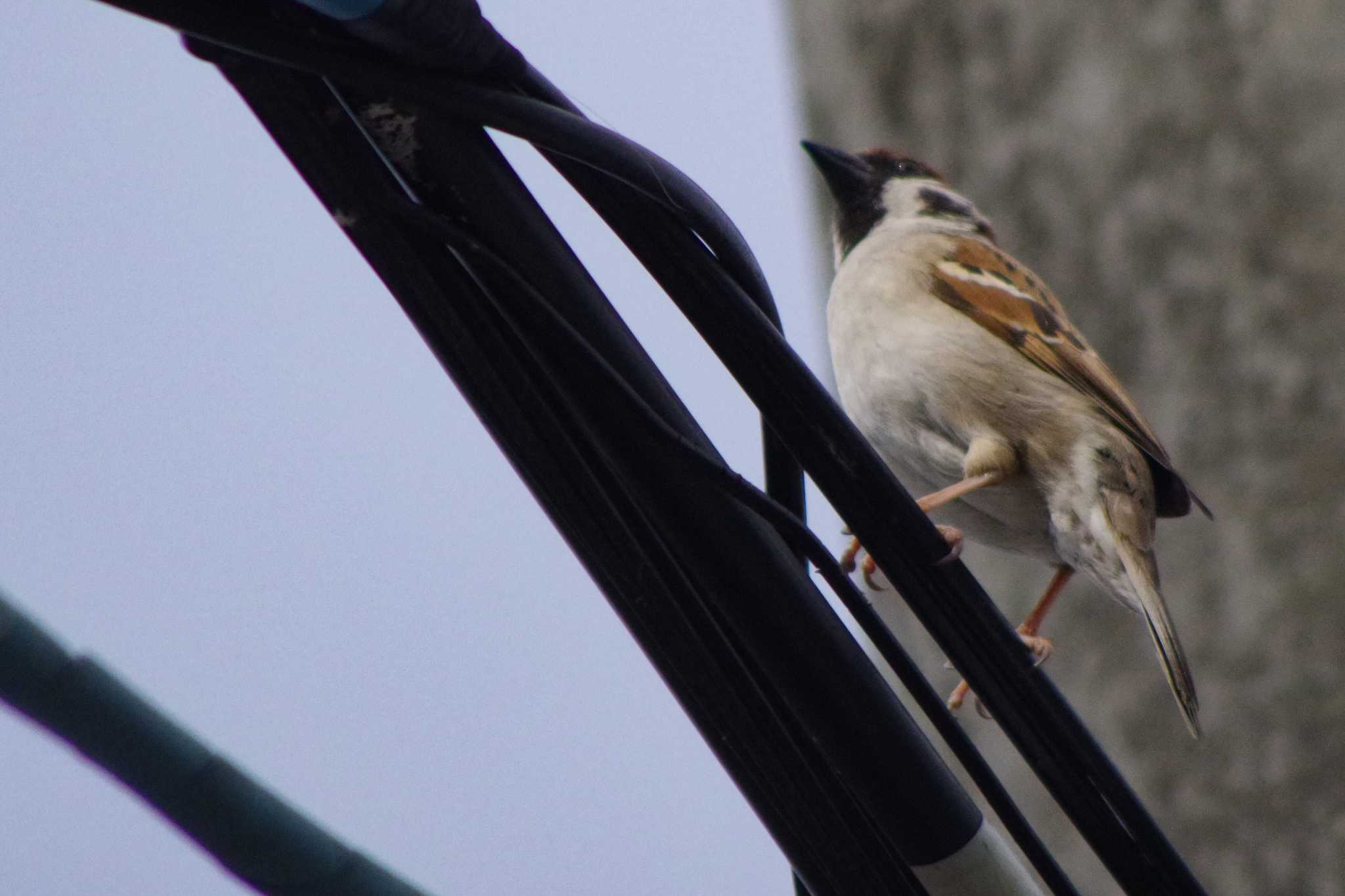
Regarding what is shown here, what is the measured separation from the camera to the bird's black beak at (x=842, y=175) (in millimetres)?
4664

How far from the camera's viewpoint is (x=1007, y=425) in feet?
11.0

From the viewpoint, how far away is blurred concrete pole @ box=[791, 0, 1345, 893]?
5.63 m

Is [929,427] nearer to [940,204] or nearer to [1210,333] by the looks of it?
[940,204]

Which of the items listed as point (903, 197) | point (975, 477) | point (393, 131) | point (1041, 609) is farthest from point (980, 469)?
point (393, 131)

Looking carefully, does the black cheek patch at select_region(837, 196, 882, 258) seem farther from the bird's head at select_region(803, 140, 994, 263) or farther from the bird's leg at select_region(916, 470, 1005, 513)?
the bird's leg at select_region(916, 470, 1005, 513)

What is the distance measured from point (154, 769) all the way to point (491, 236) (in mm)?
741

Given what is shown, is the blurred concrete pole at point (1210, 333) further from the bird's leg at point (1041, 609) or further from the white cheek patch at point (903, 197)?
the bird's leg at point (1041, 609)

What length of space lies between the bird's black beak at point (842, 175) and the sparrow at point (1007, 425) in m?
0.83

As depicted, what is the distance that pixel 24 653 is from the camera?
Answer: 144 cm

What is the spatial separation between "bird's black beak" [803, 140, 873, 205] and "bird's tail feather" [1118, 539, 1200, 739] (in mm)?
1935

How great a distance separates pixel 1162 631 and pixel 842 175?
2.28 metres

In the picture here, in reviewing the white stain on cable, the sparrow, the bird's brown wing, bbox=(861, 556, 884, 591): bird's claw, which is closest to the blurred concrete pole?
the bird's brown wing

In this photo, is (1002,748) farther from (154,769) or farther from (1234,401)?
(154,769)

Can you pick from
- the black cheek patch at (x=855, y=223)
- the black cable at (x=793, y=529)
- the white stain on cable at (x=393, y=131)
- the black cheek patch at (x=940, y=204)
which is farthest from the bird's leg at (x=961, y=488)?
the white stain on cable at (x=393, y=131)
